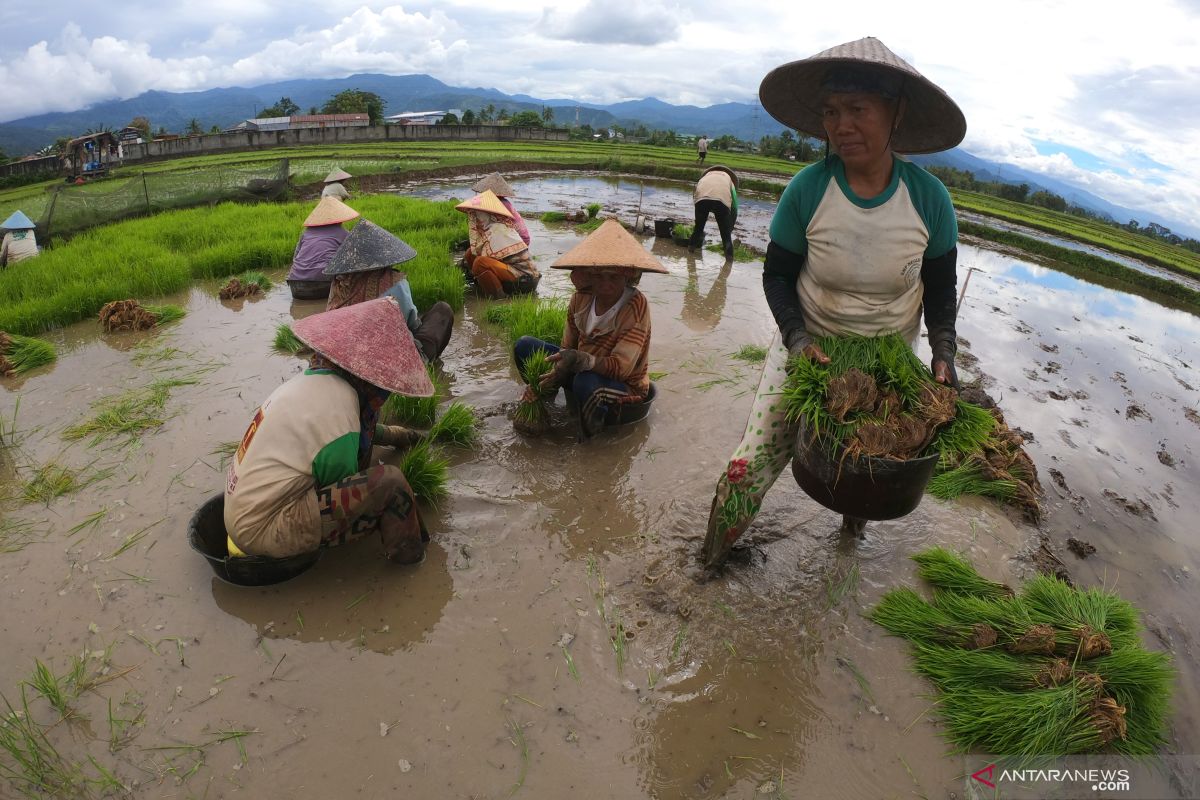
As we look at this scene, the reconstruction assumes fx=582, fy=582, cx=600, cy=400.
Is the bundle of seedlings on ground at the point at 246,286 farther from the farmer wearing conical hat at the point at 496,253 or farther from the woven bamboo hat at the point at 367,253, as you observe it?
the woven bamboo hat at the point at 367,253

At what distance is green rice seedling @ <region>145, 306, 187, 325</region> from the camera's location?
522 cm

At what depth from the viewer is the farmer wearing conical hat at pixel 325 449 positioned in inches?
82.8

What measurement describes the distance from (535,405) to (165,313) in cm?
401

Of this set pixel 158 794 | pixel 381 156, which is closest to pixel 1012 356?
pixel 158 794

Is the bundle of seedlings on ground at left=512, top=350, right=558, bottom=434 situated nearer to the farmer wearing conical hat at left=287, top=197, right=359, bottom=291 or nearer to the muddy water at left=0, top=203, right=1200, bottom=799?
the muddy water at left=0, top=203, right=1200, bottom=799

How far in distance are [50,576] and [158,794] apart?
1.31 metres

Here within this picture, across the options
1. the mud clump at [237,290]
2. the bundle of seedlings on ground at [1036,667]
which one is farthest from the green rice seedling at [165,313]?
the bundle of seedlings on ground at [1036,667]

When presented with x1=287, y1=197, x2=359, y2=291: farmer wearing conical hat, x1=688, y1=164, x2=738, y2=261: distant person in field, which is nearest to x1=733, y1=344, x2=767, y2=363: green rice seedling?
x1=688, y1=164, x2=738, y2=261: distant person in field

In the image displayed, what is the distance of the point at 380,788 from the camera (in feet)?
5.72

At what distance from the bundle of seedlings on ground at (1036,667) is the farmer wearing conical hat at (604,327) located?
177cm

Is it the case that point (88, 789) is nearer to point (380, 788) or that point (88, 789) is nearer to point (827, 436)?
point (380, 788)

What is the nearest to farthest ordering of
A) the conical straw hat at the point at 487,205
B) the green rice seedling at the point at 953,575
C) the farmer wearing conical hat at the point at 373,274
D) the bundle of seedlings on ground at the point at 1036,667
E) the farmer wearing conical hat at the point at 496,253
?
1. the bundle of seedlings on ground at the point at 1036,667
2. the green rice seedling at the point at 953,575
3. the farmer wearing conical hat at the point at 373,274
4. the conical straw hat at the point at 487,205
5. the farmer wearing conical hat at the point at 496,253

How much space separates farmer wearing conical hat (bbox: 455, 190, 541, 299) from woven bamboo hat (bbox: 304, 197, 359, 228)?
1094 millimetres

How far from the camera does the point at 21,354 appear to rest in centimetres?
425
